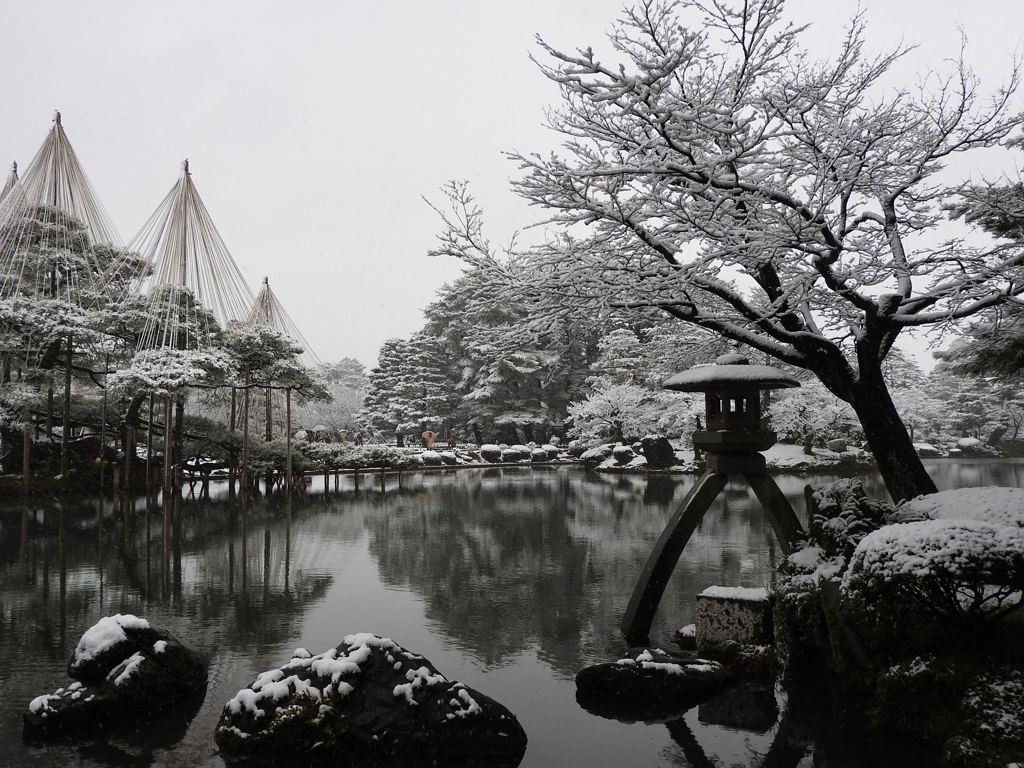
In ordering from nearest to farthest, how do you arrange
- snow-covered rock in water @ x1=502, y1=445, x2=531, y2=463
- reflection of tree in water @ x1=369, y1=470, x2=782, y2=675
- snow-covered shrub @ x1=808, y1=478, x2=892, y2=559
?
snow-covered shrub @ x1=808, y1=478, x2=892, y2=559 → reflection of tree in water @ x1=369, y1=470, x2=782, y2=675 → snow-covered rock in water @ x1=502, y1=445, x2=531, y2=463

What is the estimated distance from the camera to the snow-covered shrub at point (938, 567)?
12.1 ft

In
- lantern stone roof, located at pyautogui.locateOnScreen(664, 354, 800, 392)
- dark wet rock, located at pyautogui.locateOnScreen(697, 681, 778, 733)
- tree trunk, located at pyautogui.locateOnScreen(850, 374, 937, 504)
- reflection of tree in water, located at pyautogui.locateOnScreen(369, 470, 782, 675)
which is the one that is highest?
lantern stone roof, located at pyautogui.locateOnScreen(664, 354, 800, 392)

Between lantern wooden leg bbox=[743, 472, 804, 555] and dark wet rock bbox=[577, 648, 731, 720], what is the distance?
1.58 meters

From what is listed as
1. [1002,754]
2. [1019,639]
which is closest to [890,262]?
[1019,639]

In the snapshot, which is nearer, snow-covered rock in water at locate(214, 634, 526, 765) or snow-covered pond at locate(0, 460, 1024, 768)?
snow-covered rock in water at locate(214, 634, 526, 765)

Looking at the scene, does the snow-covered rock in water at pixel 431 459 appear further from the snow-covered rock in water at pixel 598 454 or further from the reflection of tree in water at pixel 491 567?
the reflection of tree in water at pixel 491 567

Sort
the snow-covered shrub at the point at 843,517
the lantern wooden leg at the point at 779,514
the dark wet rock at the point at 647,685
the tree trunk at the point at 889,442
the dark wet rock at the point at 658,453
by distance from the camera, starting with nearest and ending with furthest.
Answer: the dark wet rock at the point at 647,685, the snow-covered shrub at the point at 843,517, the lantern wooden leg at the point at 779,514, the tree trunk at the point at 889,442, the dark wet rock at the point at 658,453

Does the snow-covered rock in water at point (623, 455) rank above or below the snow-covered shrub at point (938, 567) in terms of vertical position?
below

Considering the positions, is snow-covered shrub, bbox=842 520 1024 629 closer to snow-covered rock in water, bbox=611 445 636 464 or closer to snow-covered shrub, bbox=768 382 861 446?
snow-covered shrub, bbox=768 382 861 446

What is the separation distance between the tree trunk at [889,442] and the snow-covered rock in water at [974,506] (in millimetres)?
1100

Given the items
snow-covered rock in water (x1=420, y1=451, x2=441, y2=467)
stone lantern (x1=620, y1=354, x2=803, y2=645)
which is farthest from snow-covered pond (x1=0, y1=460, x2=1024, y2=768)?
snow-covered rock in water (x1=420, y1=451, x2=441, y2=467)

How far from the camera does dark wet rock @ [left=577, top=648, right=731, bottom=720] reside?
4934 millimetres

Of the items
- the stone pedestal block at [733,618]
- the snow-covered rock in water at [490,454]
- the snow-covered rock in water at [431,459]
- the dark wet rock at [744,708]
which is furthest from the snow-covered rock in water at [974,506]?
the snow-covered rock in water at [490,454]

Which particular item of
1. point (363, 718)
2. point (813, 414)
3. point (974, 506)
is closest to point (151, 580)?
point (363, 718)
